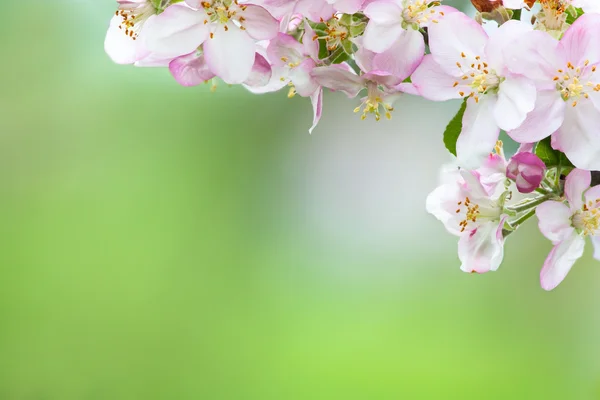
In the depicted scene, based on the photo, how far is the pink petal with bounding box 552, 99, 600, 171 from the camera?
48cm

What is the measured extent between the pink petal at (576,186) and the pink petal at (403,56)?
13 centimetres

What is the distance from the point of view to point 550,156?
55cm

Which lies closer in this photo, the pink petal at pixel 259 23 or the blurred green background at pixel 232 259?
the pink petal at pixel 259 23

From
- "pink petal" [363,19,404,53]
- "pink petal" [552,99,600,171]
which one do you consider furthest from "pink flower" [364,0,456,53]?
"pink petal" [552,99,600,171]

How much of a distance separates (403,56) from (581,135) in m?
0.12

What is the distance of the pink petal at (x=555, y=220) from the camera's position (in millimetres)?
549

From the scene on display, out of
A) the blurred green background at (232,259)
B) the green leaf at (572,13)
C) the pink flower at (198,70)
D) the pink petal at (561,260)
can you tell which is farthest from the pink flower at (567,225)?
the blurred green background at (232,259)

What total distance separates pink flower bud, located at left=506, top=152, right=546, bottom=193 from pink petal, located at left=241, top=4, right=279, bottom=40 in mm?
177

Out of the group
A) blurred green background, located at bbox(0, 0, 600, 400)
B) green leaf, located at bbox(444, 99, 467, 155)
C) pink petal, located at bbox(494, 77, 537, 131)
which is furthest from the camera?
blurred green background, located at bbox(0, 0, 600, 400)

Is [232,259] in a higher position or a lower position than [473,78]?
lower

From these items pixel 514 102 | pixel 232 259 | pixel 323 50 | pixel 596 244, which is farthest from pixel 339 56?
pixel 232 259

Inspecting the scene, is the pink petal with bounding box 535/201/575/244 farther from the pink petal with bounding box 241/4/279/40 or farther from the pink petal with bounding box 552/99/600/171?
the pink petal with bounding box 241/4/279/40

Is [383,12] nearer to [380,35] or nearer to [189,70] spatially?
[380,35]

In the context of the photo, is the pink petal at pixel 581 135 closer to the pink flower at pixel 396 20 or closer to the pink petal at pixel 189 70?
the pink flower at pixel 396 20
